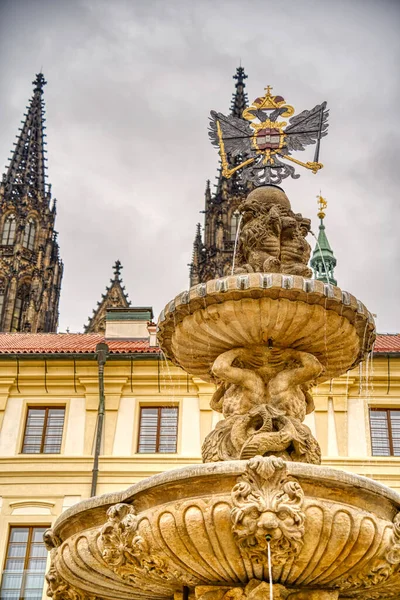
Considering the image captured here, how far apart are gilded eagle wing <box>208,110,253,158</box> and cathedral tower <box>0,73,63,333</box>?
4852 centimetres

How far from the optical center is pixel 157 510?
6266mm

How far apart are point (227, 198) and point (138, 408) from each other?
4079cm

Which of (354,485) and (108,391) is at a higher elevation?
(108,391)

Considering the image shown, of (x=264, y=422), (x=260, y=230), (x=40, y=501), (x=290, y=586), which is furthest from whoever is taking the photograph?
(x=40, y=501)

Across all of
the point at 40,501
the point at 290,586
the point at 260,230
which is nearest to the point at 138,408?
the point at 40,501

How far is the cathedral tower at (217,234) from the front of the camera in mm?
57250

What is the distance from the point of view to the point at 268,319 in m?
8.00

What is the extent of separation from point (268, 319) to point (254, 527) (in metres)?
2.53

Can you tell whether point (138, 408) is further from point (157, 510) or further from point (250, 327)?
point (157, 510)

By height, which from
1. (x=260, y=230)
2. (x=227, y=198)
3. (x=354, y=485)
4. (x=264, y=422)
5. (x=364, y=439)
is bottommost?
(x=354, y=485)

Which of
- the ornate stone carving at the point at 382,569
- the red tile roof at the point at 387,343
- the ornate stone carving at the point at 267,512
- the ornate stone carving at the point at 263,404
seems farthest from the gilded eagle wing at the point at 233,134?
the red tile roof at the point at 387,343

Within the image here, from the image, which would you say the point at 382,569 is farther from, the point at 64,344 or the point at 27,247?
the point at 27,247

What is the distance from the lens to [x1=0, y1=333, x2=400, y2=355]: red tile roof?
73.0ft

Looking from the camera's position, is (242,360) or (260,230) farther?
(260,230)
